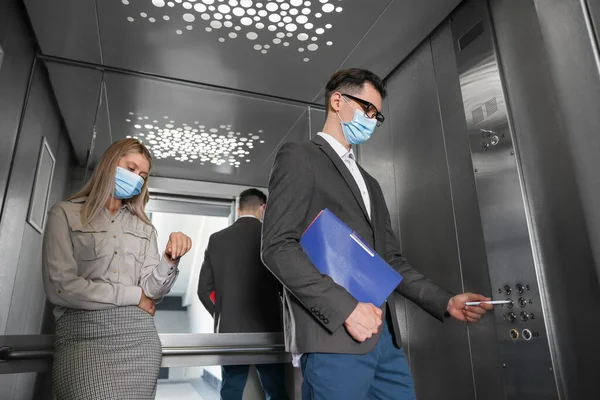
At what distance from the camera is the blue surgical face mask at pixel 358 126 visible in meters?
1.10

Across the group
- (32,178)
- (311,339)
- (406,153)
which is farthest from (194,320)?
→ (406,153)

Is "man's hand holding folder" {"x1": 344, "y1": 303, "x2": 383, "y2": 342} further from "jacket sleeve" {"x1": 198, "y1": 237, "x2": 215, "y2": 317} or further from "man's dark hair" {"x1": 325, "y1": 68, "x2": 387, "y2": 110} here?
"jacket sleeve" {"x1": 198, "y1": 237, "x2": 215, "y2": 317}

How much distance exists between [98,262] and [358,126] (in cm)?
88

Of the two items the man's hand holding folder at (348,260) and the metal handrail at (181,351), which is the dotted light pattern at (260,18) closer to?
the man's hand holding folder at (348,260)

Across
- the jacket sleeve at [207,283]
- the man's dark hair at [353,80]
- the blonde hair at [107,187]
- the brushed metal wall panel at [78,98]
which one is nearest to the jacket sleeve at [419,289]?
the man's dark hair at [353,80]

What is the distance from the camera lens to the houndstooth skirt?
942 millimetres

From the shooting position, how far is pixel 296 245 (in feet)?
2.75

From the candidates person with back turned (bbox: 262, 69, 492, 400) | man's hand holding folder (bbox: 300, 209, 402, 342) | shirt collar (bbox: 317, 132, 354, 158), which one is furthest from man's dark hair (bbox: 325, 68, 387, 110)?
man's hand holding folder (bbox: 300, 209, 402, 342)

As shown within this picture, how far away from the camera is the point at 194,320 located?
186cm

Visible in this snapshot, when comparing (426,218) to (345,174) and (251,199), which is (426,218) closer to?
(345,174)

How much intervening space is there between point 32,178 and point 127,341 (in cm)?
126

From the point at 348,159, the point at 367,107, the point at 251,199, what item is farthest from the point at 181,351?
the point at 367,107

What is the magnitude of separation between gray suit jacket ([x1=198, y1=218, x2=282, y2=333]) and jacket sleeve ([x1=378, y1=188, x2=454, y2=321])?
102 cm

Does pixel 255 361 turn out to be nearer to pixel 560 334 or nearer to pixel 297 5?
A: pixel 560 334
